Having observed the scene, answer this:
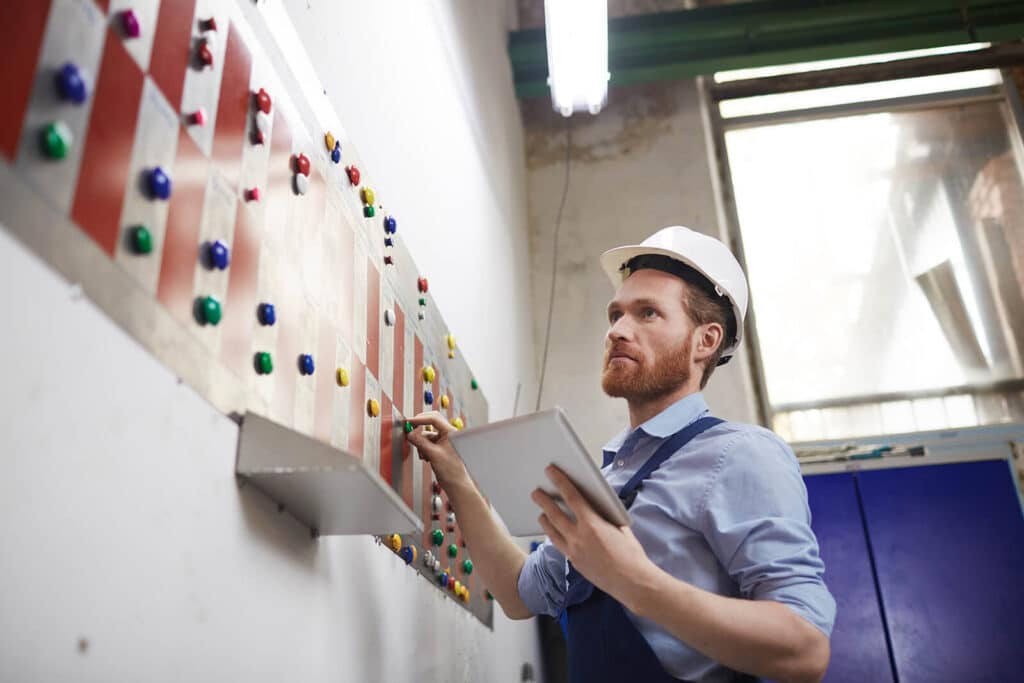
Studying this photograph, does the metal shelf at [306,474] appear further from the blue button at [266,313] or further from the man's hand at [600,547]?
the man's hand at [600,547]

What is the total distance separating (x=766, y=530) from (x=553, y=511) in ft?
1.08

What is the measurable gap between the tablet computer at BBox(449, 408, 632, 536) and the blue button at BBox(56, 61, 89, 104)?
0.62 meters

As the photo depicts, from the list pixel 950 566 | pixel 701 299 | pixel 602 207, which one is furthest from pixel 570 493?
pixel 602 207

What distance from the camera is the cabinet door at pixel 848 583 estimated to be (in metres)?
3.19

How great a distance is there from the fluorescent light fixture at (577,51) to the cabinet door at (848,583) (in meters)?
1.74

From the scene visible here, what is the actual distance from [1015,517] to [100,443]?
3495mm

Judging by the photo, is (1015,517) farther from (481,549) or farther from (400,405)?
(400,405)

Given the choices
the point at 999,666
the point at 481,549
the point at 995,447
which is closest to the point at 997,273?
the point at 995,447

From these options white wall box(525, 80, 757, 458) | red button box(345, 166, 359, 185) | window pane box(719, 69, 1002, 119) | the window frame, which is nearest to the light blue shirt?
red button box(345, 166, 359, 185)

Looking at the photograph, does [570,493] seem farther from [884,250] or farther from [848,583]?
[884,250]

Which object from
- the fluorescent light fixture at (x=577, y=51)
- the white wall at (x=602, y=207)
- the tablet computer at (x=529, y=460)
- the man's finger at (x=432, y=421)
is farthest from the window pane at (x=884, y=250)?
the tablet computer at (x=529, y=460)

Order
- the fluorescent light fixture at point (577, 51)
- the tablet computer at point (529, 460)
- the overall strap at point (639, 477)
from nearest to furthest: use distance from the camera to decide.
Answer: the tablet computer at point (529, 460) → the overall strap at point (639, 477) → the fluorescent light fixture at point (577, 51)

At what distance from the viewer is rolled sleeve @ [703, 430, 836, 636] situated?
1.26 m

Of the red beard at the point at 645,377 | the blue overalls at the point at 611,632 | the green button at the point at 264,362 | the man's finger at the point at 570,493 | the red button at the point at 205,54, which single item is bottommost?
the blue overalls at the point at 611,632
